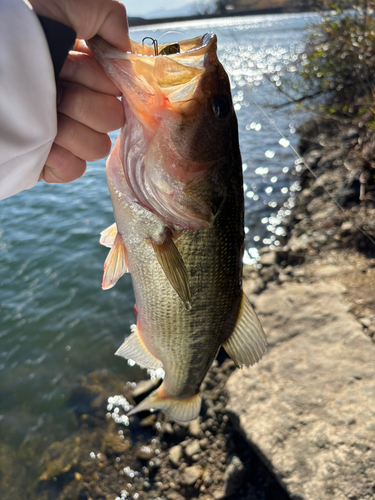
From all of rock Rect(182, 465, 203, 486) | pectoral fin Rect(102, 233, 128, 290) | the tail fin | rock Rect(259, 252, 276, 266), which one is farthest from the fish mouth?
rock Rect(259, 252, 276, 266)

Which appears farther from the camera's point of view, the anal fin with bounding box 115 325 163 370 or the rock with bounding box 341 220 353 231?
the rock with bounding box 341 220 353 231

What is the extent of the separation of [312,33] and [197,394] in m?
11.1

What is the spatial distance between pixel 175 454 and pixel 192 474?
0.98ft

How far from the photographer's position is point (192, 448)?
3.70 meters

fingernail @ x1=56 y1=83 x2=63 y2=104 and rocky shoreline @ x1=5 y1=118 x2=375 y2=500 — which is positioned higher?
fingernail @ x1=56 y1=83 x2=63 y2=104

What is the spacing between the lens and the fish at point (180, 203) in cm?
140

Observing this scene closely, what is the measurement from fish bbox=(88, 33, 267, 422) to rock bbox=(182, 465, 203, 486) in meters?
1.90

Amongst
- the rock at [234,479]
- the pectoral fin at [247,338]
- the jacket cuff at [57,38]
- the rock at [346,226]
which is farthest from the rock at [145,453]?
the rock at [346,226]

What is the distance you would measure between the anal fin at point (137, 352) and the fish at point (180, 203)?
1 cm

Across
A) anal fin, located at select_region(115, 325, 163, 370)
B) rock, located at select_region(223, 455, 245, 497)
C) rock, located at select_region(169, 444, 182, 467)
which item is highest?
anal fin, located at select_region(115, 325, 163, 370)

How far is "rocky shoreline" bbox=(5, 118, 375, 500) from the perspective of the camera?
9.69 ft

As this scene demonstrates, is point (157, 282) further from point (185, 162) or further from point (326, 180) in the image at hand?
point (326, 180)

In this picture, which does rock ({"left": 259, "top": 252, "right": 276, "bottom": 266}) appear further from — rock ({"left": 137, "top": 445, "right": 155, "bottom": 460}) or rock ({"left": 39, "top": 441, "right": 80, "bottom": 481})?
rock ({"left": 39, "top": 441, "right": 80, "bottom": 481})

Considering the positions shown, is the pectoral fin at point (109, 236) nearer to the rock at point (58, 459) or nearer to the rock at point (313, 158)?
the rock at point (58, 459)
